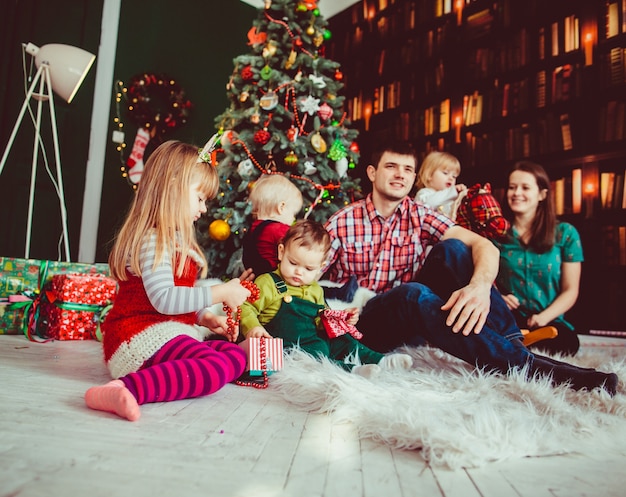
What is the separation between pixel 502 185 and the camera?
3.74 meters

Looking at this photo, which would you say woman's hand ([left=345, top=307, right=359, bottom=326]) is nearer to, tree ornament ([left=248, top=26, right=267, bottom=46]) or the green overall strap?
the green overall strap

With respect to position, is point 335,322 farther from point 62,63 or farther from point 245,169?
point 62,63

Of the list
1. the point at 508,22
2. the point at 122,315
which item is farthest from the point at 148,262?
the point at 508,22

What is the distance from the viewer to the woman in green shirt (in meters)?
2.20

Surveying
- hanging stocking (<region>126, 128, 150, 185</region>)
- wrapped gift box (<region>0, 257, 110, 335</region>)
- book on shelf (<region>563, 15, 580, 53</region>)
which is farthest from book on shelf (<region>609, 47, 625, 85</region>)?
hanging stocking (<region>126, 128, 150, 185</region>)

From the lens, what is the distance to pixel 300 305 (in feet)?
5.20

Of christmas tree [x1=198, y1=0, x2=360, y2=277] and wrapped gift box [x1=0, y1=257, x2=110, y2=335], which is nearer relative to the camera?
wrapped gift box [x1=0, y1=257, x2=110, y2=335]

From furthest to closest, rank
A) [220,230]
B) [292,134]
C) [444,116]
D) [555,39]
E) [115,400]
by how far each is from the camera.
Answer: [444,116] < [555,39] < [292,134] < [220,230] < [115,400]

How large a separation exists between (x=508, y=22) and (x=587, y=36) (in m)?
0.68

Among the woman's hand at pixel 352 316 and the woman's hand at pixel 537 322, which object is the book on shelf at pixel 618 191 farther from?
the woman's hand at pixel 352 316

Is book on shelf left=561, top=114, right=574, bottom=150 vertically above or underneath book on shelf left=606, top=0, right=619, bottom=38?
underneath

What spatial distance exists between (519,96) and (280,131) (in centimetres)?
206

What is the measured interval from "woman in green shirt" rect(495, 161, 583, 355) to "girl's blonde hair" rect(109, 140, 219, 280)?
159 cm

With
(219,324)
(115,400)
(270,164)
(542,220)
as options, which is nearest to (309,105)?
(270,164)
